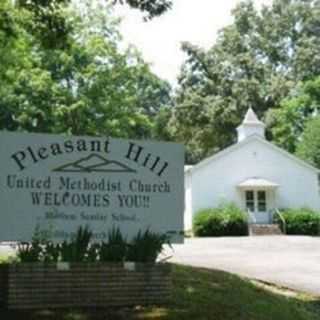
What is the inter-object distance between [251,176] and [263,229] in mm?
3878

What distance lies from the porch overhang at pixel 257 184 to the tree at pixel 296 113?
10.1 metres

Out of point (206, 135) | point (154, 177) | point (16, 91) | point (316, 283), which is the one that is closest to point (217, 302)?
point (154, 177)

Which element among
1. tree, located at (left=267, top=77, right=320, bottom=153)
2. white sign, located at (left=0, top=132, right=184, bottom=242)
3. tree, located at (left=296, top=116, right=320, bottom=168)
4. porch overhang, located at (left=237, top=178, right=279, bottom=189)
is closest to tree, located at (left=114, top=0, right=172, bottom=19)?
white sign, located at (left=0, top=132, right=184, bottom=242)

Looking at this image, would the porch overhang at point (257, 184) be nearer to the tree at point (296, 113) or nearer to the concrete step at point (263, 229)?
the concrete step at point (263, 229)

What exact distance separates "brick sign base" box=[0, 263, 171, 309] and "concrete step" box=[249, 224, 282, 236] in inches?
1256

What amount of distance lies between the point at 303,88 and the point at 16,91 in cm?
2194

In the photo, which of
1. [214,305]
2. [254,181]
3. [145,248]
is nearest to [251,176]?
[254,181]

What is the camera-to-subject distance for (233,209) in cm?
4075

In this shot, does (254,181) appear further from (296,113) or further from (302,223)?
(296,113)

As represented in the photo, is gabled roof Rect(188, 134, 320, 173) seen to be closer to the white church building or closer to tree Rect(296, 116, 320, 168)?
the white church building

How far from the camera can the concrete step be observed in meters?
40.8

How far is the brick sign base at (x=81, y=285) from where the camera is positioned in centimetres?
866

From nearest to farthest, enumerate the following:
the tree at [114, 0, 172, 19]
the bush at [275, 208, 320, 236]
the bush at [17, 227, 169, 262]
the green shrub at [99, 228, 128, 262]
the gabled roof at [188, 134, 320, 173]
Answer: the bush at [17, 227, 169, 262]
the green shrub at [99, 228, 128, 262]
the tree at [114, 0, 172, 19]
the bush at [275, 208, 320, 236]
the gabled roof at [188, 134, 320, 173]

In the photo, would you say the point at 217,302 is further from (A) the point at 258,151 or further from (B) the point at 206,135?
(B) the point at 206,135
